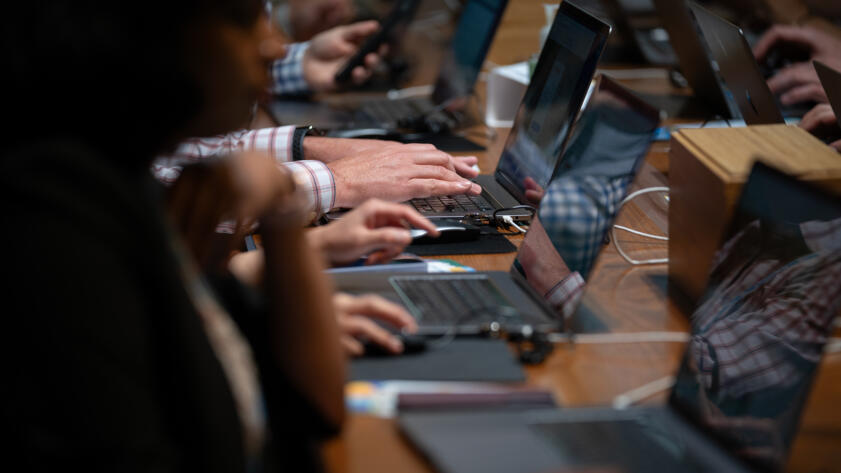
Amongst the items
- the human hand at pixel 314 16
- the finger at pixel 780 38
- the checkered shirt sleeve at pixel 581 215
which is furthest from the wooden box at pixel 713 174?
the human hand at pixel 314 16

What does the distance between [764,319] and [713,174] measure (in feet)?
0.70

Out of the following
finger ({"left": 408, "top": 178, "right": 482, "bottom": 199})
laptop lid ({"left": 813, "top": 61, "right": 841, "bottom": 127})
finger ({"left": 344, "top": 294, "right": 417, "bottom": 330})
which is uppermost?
laptop lid ({"left": 813, "top": 61, "right": 841, "bottom": 127})

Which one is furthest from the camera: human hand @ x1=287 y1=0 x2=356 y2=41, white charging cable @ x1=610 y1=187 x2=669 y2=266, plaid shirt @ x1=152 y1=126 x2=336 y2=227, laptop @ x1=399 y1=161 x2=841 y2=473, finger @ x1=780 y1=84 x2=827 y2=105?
human hand @ x1=287 y1=0 x2=356 y2=41

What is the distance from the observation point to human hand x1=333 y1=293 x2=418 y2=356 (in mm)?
1067

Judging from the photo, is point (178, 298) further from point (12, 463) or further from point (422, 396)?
point (422, 396)

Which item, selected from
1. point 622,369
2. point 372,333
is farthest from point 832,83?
point 372,333

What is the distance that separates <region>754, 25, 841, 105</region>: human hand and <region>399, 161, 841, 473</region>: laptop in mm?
1061

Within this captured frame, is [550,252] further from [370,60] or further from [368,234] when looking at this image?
[370,60]

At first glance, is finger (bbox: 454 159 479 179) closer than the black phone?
Yes

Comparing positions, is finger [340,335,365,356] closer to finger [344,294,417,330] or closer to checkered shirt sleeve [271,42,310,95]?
finger [344,294,417,330]

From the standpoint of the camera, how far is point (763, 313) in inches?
47.8

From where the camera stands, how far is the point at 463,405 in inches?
37.9

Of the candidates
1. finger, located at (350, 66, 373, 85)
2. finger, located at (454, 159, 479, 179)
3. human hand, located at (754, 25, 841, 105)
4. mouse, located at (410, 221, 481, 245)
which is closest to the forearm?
mouse, located at (410, 221, 481, 245)

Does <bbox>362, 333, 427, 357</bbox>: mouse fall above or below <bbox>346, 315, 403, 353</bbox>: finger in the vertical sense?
below
